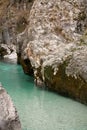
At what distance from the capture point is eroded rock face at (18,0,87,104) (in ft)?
59.5

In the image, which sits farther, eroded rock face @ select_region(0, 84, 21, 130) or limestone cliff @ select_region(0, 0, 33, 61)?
limestone cliff @ select_region(0, 0, 33, 61)

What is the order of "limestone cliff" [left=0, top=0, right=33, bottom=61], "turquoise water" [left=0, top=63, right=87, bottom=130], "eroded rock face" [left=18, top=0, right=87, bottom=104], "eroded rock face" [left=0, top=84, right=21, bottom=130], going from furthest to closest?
"limestone cliff" [left=0, top=0, right=33, bottom=61]
"eroded rock face" [left=18, top=0, right=87, bottom=104]
"turquoise water" [left=0, top=63, right=87, bottom=130]
"eroded rock face" [left=0, top=84, right=21, bottom=130]

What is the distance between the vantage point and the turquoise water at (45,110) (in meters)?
13.4

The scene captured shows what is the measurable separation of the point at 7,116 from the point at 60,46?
40.2ft

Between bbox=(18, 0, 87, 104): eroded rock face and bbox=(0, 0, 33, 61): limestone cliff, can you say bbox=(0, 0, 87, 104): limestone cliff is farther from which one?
bbox=(0, 0, 33, 61): limestone cliff

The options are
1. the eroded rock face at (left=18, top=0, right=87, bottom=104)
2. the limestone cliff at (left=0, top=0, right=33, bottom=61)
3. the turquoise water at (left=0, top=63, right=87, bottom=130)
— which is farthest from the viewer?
the limestone cliff at (left=0, top=0, right=33, bottom=61)

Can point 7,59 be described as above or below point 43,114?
below

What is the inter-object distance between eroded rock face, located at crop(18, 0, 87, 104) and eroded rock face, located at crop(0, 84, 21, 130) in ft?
24.1

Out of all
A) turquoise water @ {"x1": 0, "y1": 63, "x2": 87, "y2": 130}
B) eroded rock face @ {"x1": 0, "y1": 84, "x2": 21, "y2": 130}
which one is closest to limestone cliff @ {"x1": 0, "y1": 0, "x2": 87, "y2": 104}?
turquoise water @ {"x1": 0, "y1": 63, "x2": 87, "y2": 130}

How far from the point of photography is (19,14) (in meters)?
47.6

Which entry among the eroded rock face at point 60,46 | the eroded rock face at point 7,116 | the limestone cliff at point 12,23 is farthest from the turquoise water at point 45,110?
the limestone cliff at point 12,23

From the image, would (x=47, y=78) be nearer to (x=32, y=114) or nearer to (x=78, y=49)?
(x=78, y=49)

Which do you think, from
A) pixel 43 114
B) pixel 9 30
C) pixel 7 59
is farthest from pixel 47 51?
pixel 9 30

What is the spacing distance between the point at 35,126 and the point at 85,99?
176 inches
